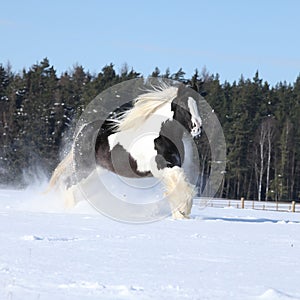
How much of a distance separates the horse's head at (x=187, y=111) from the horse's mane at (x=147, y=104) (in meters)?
0.12

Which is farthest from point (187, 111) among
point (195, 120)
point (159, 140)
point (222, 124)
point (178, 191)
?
point (222, 124)

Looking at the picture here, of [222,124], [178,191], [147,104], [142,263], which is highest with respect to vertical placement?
[222,124]

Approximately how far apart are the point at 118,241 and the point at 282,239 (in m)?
2.37

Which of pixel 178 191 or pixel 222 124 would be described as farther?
pixel 222 124

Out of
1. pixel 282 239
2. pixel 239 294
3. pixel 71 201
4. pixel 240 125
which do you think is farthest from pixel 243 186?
pixel 239 294

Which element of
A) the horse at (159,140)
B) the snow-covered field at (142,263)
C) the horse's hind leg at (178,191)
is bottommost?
the snow-covered field at (142,263)

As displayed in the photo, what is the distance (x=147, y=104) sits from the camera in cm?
1170

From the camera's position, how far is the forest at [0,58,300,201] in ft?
161

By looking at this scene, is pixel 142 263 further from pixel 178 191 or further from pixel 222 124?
pixel 222 124

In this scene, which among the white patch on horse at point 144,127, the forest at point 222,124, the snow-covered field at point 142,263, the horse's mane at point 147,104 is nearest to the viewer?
the snow-covered field at point 142,263

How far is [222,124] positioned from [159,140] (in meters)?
46.3

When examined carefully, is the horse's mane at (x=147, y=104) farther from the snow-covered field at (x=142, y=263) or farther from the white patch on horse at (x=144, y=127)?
the snow-covered field at (x=142, y=263)

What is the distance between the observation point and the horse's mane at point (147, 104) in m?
11.6

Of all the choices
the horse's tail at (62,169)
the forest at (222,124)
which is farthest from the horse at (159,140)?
the forest at (222,124)
